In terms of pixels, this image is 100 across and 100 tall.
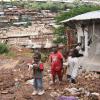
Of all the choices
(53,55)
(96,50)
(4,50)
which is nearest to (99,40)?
(96,50)

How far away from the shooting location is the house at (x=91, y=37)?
14.5 m

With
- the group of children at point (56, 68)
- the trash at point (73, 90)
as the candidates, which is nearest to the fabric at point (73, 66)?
the group of children at point (56, 68)

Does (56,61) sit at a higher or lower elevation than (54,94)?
higher

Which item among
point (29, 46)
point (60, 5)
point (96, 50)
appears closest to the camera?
point (96, 50)

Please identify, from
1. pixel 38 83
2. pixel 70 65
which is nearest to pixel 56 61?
pixel 70 65

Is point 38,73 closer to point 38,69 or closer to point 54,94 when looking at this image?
point 38,69

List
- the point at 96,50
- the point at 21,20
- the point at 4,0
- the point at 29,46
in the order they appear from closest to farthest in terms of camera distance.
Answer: the point at 96,50
the point at 29,46
the point at 21,20
the point at 4,0

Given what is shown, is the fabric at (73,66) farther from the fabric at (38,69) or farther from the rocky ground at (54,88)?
the fabric at (38,69)

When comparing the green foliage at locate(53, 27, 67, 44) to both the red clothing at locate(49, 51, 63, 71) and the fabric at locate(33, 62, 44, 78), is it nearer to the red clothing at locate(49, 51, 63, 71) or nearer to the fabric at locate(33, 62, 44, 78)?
the red clothing at locate(49, 51, 63, 71)

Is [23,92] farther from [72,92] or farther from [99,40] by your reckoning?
[99,40]

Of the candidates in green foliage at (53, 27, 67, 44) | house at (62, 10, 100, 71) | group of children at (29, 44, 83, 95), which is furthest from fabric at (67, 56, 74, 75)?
green foliage at (53, 27, 67, 44)

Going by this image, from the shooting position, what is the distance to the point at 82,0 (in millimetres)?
75750

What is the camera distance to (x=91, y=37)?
15969mm

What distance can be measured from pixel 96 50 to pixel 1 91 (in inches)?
191
